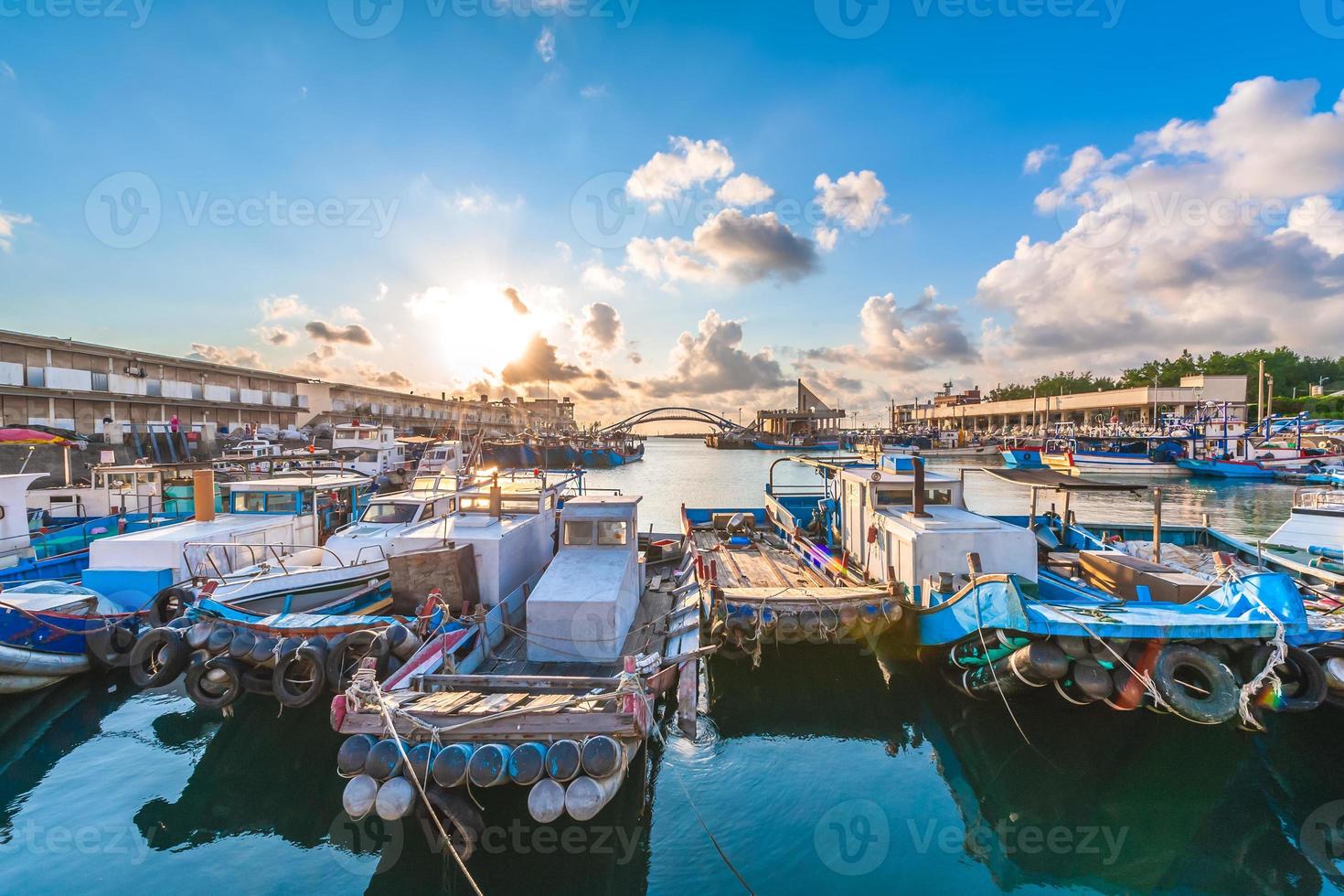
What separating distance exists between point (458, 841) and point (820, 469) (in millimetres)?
14407

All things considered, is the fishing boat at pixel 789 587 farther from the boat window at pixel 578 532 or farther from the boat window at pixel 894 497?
the boat window at pixel 578 532

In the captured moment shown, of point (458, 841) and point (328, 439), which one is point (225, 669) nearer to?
point (458, 841)

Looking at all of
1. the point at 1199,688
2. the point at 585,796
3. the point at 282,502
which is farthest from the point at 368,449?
the point at 1199,688

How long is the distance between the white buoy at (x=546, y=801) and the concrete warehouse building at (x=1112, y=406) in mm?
94982

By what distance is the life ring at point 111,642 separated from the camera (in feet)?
36.4

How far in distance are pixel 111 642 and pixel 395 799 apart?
978cm

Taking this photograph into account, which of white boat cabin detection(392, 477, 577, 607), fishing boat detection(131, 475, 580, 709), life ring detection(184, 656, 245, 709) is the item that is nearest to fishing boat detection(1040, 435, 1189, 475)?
white boat cabin detection(392, 477, 577, 607)

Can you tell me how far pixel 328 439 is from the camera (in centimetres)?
5228

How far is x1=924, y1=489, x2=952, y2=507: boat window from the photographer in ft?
44.8

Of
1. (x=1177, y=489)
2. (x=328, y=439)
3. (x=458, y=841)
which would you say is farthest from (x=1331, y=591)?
(x=328, y=439)

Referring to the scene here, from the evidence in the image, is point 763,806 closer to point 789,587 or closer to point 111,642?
point 789,587

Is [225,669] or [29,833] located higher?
[225,669]

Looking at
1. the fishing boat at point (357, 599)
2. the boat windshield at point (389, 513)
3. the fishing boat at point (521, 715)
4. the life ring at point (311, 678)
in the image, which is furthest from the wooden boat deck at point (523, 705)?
the boat windshield at point (389, 513)

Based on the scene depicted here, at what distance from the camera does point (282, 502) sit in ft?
50.2
